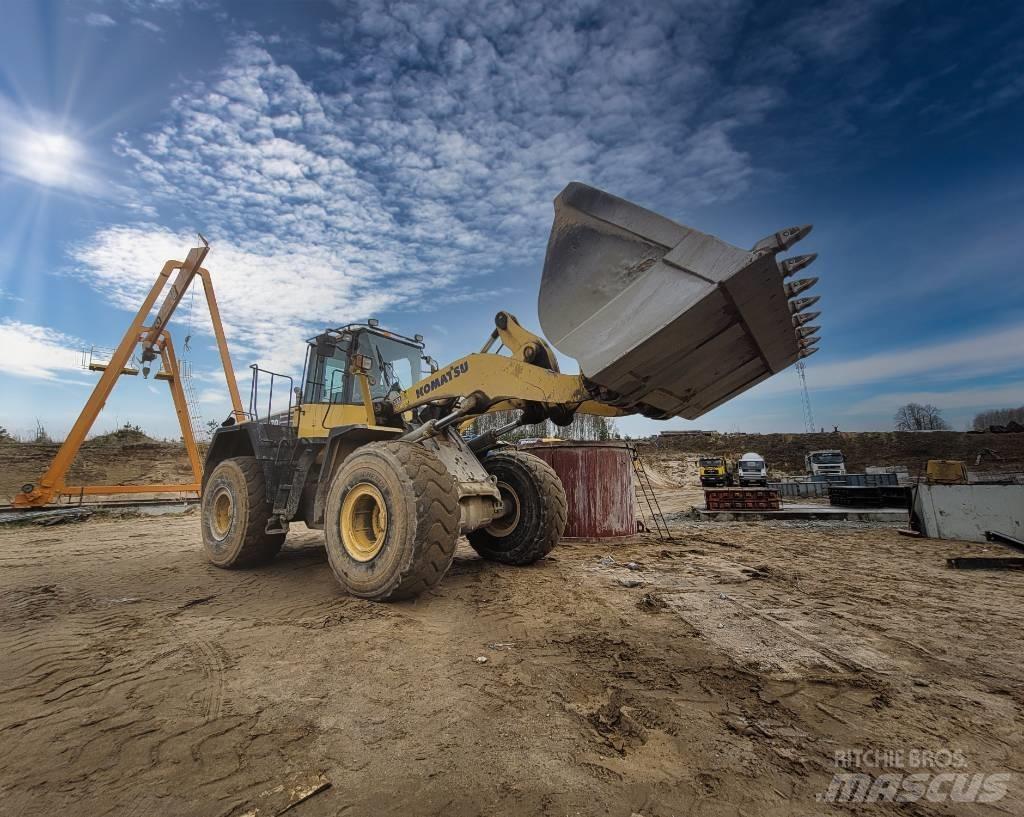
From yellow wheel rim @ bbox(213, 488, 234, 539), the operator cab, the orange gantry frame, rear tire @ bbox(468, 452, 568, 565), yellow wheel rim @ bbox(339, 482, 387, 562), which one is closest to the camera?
yellow wheel rim @ bbox(339, 482, 387, 562)

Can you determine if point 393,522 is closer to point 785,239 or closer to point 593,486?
point 785,239

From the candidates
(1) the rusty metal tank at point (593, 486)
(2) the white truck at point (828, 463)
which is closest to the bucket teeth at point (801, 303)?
(1) the rusty metal tank at point (593, 486)

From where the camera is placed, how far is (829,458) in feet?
85.9

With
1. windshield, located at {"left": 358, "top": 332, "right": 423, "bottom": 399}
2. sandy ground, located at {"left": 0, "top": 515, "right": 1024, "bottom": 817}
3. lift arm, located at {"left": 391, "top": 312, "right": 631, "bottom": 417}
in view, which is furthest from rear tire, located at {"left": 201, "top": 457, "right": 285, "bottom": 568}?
lift arm, located at {"left": 391, "top": 312, "right": 631, "bottom": 417}

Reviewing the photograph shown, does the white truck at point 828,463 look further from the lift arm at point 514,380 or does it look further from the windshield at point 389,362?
the lift arm at point 514,380

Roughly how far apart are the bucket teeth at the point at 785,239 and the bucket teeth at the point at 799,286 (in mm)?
508

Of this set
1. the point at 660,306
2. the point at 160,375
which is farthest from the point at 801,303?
the point at 160,375

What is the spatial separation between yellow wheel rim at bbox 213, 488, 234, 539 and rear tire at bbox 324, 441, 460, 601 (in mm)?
2843

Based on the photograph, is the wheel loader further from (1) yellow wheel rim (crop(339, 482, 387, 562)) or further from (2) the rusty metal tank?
(2) the rusty metal tank

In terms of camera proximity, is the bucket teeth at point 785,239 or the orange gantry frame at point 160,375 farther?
the orange gantry frame at point 160,375

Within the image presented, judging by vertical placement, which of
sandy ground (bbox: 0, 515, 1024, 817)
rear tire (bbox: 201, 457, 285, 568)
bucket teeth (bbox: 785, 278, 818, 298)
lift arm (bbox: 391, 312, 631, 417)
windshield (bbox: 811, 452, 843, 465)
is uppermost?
bucket teeth (bbox: 785, 278, 818, 298)

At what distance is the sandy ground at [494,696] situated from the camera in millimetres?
1871

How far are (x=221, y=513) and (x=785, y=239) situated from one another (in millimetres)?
7390

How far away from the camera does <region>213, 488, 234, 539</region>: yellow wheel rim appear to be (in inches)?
259
